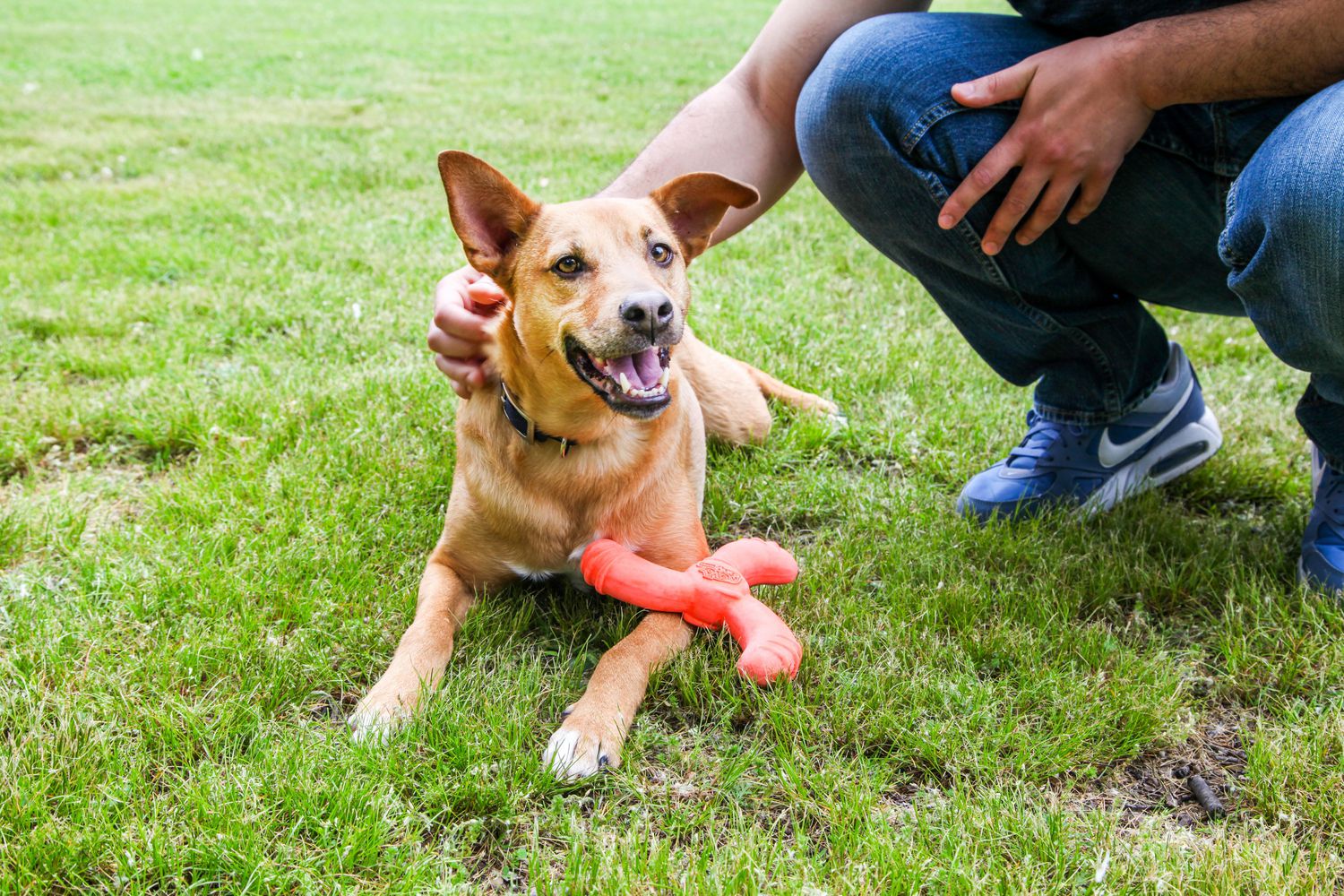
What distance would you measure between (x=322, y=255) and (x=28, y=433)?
2.46 m

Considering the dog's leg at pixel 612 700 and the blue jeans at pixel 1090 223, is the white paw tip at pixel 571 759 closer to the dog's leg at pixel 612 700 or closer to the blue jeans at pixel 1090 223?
the dog's leg at pixel 612 700

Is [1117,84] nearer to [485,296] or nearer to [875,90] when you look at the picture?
[875,90]

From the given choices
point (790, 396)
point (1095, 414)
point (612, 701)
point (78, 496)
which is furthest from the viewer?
point (790, 396)

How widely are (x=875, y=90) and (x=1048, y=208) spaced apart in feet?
1.86

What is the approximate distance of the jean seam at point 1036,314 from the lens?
8.81 ft

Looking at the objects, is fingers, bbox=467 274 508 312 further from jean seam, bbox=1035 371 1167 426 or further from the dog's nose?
jean seam, bbox=1035 371 1167 426

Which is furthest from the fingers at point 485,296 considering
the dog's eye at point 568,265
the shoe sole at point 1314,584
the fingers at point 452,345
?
the shoe sole at point 1314,584

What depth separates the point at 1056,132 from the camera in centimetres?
240

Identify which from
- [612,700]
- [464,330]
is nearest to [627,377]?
[464,330]

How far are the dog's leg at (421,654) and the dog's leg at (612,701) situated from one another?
342mm

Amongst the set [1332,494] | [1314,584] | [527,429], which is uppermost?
[527,429]

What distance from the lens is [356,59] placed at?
15328 mm

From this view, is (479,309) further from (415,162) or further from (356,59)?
(356,59)

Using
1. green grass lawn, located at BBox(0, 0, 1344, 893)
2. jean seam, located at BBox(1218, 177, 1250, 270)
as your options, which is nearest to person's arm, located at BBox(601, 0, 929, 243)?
green grass lawn, located at BBox(0, 0, 1344, 893)
